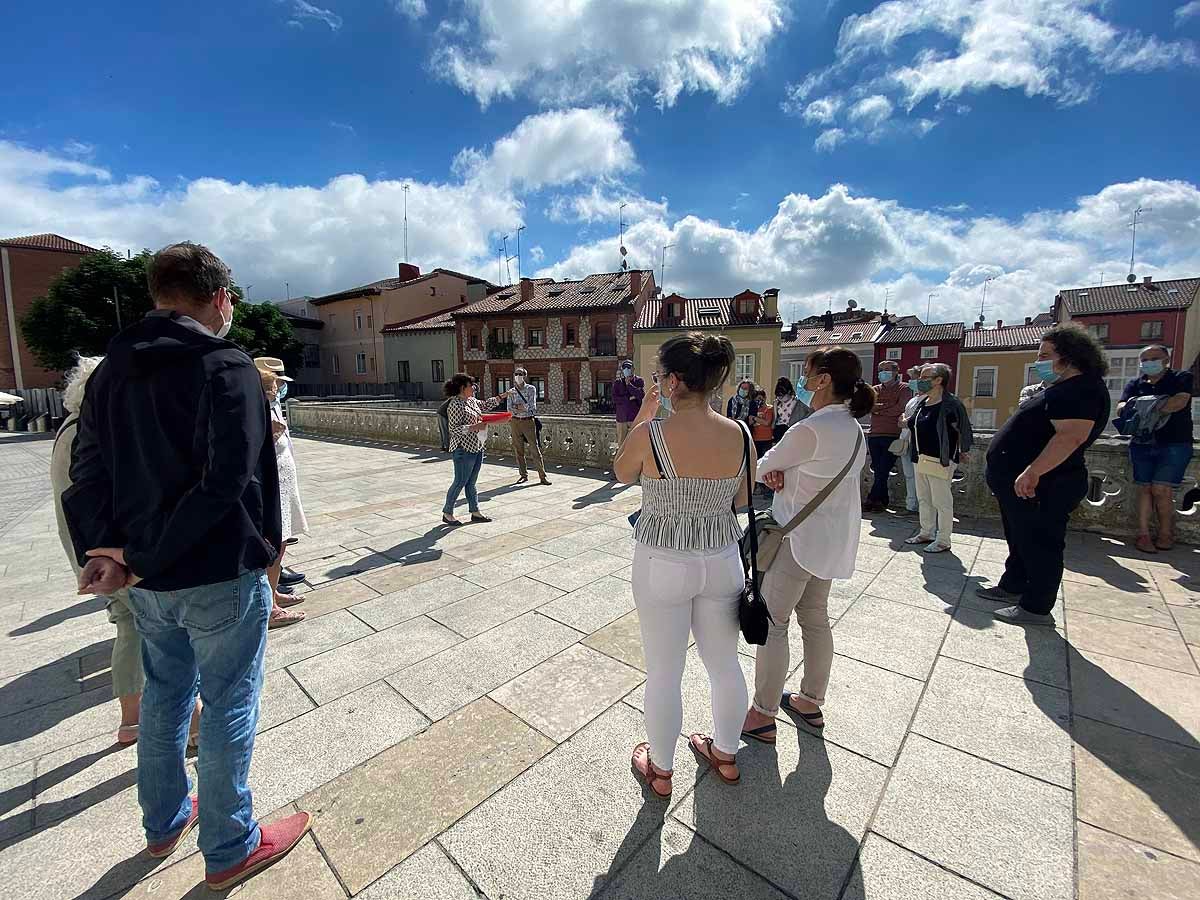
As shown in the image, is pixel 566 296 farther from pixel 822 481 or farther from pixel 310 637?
pixel 822 481

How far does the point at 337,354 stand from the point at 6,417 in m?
21.7

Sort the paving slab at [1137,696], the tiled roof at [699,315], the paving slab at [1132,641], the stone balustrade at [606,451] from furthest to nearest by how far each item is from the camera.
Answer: the tiled roof at [699,315] < the stone balustrade at [606,451] < the paving slab at [1132,641] < the paving slab at [1137,696]

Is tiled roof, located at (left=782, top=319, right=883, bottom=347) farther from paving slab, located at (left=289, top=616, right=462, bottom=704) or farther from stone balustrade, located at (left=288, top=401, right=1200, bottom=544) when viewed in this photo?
paving slab, located at (left=289, top=616, right=462, bottom=704)

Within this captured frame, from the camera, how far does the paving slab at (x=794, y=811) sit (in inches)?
70.7

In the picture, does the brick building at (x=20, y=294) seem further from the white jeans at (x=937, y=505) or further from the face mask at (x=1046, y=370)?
the face mask at (x=1046, y=370)

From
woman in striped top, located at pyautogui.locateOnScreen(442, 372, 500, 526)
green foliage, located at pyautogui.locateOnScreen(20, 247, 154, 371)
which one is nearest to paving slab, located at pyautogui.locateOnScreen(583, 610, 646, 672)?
woman in striped top, located at pyautogui.locateOnScreen(442, 372, 500, 526)

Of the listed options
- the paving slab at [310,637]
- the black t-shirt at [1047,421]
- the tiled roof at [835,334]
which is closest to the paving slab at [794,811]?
the paving slab at [310,637]

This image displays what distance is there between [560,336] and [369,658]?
113 feet

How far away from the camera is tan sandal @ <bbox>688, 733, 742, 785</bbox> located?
7.04 ft

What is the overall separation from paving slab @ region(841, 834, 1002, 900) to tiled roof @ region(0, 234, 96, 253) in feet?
165

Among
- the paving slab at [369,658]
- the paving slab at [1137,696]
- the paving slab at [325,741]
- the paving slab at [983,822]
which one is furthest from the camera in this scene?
the paving slab at [369,658]

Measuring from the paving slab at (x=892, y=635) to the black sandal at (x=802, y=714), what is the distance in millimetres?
758

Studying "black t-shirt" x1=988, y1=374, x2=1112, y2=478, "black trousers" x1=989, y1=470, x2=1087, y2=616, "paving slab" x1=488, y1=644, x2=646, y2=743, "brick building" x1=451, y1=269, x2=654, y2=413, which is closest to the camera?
"paving slab" x1=488, y1=644, x2=646, y2=743

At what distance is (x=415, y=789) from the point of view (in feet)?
7.10
